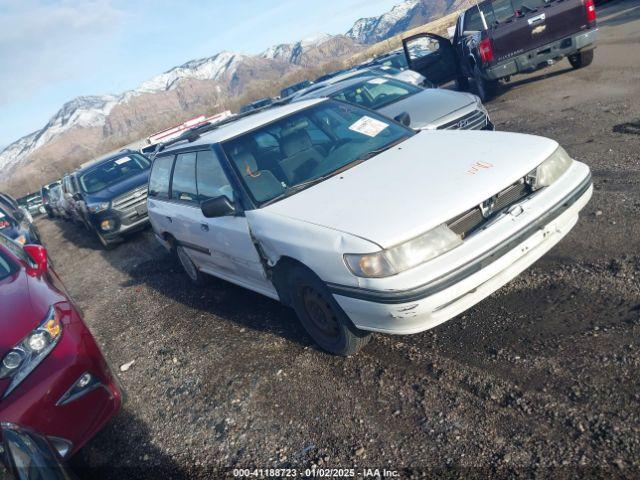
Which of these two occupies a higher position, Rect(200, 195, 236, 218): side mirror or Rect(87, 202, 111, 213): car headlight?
Rect(200, 195, 236, 218): side mirror

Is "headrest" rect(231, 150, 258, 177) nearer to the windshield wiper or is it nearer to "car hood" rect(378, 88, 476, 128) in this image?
the windshield wiper

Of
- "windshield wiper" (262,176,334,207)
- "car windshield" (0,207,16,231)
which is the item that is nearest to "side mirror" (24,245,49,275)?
"windshield wiper" (262,176,334,207)

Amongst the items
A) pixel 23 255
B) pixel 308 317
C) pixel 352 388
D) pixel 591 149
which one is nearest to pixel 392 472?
pixel 352 388

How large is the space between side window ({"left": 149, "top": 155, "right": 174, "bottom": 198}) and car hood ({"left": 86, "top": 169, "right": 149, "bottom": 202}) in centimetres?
390

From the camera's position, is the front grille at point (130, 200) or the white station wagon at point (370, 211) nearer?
the white station wagon at point (370, 211)

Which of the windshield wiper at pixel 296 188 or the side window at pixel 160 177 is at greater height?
the side window at pixel 160 177

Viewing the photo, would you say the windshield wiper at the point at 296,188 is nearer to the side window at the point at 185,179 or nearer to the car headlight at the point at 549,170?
the side window at the point at 185,179

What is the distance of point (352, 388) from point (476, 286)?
3.42 ft

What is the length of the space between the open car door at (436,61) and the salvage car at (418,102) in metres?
3.11

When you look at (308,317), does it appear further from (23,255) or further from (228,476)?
(23,255)

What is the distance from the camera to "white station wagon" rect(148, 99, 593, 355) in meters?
3.04

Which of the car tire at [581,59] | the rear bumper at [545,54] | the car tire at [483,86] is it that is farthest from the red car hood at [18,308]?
the car tire at [581,59]

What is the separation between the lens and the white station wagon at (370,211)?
3.04 m

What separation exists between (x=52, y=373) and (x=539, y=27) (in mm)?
9566
